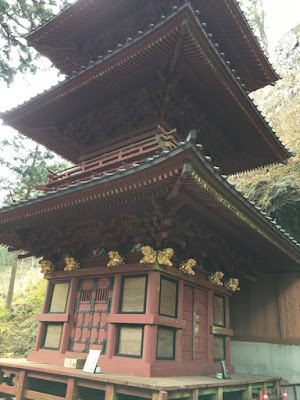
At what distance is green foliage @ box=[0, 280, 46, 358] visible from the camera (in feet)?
59.0

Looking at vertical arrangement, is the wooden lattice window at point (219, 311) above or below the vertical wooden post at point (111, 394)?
above

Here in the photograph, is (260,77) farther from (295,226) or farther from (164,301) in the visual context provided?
(164,301)

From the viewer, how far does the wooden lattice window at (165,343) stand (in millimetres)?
6246

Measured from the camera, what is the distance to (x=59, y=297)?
8.22 m

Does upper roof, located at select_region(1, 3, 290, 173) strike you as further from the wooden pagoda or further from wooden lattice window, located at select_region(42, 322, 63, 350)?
wooden lattice window, located at select_region(42, 322, 63, 350)

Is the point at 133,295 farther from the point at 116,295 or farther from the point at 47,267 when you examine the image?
the point at 47,267

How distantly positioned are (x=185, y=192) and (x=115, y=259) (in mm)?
2395

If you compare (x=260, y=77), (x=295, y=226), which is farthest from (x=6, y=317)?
(x=260, y=77)

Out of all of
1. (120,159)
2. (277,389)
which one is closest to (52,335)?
(120,159)

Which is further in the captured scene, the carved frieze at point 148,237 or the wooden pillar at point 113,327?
the wooden pillar at point 113,327

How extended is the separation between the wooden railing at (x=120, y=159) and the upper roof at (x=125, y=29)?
3712 mm

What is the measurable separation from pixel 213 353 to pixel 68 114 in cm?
750

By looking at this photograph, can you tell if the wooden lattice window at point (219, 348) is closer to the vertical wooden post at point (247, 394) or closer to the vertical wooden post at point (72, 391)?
the vertical wooden post at point (247, 394)

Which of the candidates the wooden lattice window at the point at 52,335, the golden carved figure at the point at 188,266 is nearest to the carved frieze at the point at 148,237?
the golden carved figure at the point at 188,266
